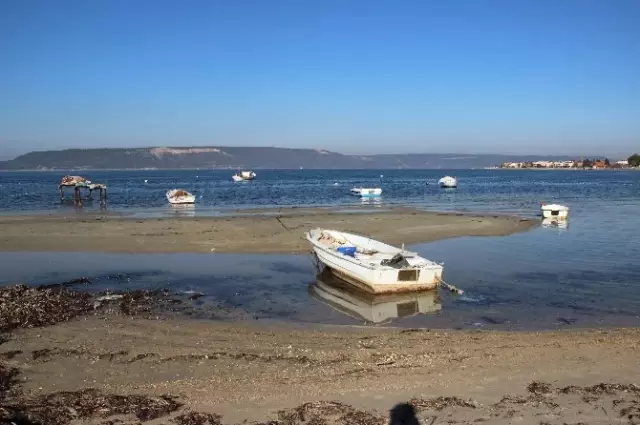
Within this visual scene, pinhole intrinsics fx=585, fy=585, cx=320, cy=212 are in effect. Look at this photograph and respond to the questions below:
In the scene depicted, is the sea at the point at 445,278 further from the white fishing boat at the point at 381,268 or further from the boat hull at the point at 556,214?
the boat hull at the point at 556,214

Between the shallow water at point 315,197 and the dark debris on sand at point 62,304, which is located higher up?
the dark debris on sand at point 62,304

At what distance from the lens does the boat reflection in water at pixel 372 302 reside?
15.0 m

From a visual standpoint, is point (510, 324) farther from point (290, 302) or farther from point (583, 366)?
point (290, 302)

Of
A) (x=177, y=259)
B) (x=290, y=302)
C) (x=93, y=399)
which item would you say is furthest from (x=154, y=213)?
(x=93, y=399)

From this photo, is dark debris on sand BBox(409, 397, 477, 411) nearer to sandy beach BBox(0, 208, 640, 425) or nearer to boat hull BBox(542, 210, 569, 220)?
sandy beach BBox(0, 208, 640, 425)

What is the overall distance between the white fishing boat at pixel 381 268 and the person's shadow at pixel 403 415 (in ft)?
28.2

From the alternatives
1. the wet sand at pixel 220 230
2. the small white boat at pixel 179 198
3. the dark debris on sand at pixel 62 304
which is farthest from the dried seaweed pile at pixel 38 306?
the small white boat at pixel 179 198

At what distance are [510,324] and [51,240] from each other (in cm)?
2282

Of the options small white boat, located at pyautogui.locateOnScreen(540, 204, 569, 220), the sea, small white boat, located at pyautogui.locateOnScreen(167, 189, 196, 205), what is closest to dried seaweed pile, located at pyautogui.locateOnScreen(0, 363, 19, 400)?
the sea

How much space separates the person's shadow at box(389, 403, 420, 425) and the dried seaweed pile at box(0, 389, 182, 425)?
2961 millimetres

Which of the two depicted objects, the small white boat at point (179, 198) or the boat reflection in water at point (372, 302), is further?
the small white boat at point (179, 198)

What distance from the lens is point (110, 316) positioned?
13836 millimetres

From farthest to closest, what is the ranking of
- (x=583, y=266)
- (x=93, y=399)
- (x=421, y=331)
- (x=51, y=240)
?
(x=51, y=240) → (x=583, y=266) → (x=421, y=331) → (x=93, y=399)

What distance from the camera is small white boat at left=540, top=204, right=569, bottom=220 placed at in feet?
123
